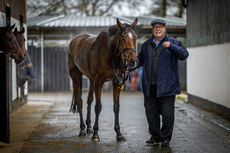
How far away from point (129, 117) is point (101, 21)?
1090cm

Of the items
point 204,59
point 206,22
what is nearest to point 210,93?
point 204,59

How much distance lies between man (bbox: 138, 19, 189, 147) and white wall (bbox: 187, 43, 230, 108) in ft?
12.7

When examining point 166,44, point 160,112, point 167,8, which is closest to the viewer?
point 166,44

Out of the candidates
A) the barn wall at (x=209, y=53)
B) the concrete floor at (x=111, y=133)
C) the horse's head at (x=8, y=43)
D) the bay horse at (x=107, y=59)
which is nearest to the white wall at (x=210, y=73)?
the barn wall at (x=209, y=53)

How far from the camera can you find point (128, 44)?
271 inches

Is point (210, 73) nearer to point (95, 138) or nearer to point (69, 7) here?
point (95, 138)

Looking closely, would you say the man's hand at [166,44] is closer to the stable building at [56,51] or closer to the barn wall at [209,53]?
the barn wall at [209,53]

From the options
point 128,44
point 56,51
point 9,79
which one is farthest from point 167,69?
point 56,51

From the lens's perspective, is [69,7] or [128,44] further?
[69,7]

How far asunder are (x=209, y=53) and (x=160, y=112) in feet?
18.5

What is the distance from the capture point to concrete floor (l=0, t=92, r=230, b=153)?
269 inches

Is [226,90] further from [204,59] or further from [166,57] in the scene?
[166,57]

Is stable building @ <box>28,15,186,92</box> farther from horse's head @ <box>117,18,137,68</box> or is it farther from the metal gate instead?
horse's head @ <box>117,18,137,68</box>

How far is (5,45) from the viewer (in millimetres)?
7609
